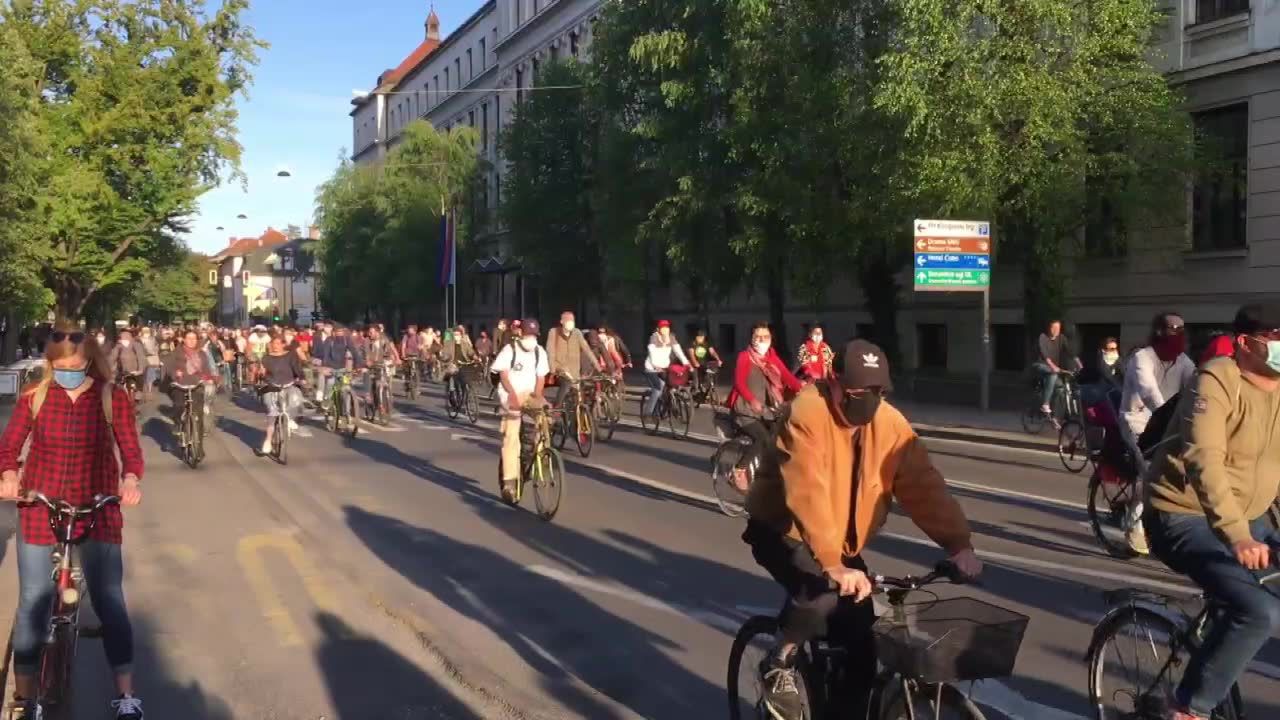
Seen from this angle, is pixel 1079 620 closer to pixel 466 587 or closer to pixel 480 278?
pixel 466 587

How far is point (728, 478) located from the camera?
1088cm

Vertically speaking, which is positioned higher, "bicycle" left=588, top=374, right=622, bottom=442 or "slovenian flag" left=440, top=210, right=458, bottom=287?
"slovenian flag" left=440, top=210, right=458, bottom=287

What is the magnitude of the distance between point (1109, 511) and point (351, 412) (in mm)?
12885

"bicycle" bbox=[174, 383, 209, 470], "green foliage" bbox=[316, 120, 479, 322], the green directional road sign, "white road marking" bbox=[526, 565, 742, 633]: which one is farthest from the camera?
"green foliage" bbox=[316, 120, 479, 322]

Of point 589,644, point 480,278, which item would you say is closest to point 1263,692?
point 589,644

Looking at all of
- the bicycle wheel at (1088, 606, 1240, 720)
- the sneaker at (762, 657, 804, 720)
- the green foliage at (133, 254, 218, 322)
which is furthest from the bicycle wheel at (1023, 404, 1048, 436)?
the green foliage at (133, 254, 218, 322)

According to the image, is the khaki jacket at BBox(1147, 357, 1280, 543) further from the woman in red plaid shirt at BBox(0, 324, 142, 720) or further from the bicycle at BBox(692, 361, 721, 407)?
the bicycle at BBox(692, 361, 721, 407)

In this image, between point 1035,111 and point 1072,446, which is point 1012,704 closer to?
point 1072,446

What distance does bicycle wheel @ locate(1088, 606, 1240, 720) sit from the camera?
4.20 meters

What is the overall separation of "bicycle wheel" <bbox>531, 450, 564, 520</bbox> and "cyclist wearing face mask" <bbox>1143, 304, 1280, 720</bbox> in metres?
6.70

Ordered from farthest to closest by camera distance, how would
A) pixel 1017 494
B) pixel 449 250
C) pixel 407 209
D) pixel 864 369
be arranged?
pixel 407 209, pixel 449 250, pixel 1017 494, pixel 864 369

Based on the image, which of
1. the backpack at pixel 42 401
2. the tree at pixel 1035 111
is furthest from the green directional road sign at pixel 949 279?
the backpack at pixel 42 401

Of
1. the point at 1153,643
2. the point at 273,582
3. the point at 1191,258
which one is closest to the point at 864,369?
the point at 1153,643

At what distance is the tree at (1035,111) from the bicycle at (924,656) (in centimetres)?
1746
